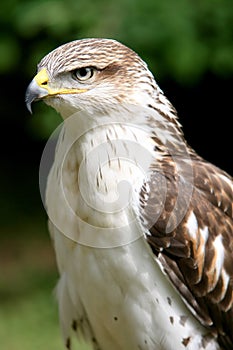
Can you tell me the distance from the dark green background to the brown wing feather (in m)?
2.74

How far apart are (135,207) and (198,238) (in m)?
0.35

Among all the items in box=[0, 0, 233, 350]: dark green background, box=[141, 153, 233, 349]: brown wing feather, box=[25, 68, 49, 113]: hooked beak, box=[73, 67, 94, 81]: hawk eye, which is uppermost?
box=[73, 67, 94, 81]: hawk eye

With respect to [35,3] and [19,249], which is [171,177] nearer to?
[35,3]

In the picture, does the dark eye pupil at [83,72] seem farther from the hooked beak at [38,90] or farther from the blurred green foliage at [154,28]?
the blurred green foliage at [154,28]

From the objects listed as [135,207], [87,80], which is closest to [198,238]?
[135,207]

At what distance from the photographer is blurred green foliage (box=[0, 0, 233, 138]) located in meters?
6.95

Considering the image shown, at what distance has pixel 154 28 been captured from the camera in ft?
23.0

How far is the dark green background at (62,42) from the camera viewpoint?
7023 mm

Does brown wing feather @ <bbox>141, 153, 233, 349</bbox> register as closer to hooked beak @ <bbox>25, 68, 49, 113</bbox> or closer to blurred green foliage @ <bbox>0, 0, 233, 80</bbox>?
hooked beak @ <bbox>25, 68, 49, 113</bbox>

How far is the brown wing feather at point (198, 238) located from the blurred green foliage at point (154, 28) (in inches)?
108

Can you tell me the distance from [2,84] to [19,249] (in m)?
1.80

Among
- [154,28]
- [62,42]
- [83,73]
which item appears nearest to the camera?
[83,73]

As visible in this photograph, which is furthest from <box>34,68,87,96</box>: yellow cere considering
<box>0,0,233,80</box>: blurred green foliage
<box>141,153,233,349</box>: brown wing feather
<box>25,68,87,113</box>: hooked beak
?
<box>0,0,233,80</box>: blurred green foliage

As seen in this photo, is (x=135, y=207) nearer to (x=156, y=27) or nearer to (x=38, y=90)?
(x=38, y=90)
